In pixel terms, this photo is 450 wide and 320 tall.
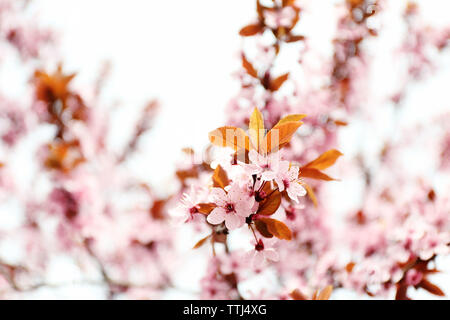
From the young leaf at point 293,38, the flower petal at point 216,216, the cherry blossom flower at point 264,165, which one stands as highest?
the young leaf at point 293,38

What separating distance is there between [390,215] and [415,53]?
74.6 inches

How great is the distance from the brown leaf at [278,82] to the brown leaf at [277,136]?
0.68 m

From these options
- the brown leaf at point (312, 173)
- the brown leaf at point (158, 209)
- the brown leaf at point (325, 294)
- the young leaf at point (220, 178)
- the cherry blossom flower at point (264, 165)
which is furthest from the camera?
the brown leaf at point (158, 209)

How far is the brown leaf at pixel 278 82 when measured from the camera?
62.8 inches

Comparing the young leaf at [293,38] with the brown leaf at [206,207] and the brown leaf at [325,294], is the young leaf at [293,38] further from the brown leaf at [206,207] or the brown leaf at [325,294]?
the brown leaf at [325,294]

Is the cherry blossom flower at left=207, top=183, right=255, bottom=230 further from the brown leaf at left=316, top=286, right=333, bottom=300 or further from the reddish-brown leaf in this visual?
the brown leaf at left=316, top=286, right=333, bottom=300

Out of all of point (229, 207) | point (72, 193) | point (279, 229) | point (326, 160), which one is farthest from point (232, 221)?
point (72, 193)

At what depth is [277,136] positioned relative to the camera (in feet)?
3.23

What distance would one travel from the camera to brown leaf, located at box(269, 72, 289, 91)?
1.60m

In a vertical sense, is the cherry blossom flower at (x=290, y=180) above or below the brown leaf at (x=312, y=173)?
above

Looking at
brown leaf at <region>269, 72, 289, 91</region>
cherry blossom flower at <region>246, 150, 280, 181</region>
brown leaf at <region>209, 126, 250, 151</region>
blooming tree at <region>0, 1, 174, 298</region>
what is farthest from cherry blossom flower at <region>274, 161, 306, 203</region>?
blooming tree at <region>0, 1, 174, 298</region>

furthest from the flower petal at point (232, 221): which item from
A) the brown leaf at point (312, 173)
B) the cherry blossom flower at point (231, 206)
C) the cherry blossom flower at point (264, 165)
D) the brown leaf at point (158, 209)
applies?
the brown leaf at point (158, 209)

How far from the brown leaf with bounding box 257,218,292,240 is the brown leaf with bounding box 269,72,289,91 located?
79 cm

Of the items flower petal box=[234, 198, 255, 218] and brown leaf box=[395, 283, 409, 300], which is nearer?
flower petal box=[234, 198, 255, 218]
